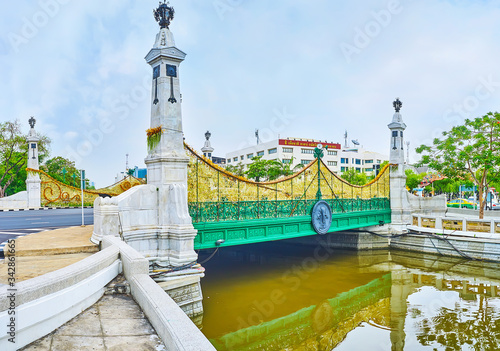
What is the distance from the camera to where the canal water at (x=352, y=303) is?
1066 centimetres

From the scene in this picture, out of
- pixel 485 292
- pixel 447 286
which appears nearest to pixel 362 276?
pixel 447 286

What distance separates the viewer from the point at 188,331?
3.96m

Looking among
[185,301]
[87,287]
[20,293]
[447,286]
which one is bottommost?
[447,286]

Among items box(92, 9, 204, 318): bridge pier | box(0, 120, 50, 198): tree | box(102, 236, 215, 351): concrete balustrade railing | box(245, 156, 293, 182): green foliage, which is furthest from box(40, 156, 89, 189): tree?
box(102, 236, 215, 351): concrete balustrade railing

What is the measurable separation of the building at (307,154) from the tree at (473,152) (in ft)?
123

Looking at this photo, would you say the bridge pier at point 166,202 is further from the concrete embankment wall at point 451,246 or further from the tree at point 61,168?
the tree at point 61,168

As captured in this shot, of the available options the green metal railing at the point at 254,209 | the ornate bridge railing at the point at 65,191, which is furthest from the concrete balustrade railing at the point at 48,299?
the ornate bridge railing at the point at 65,191

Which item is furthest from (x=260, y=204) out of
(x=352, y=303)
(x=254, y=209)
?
(x=352, y=303)

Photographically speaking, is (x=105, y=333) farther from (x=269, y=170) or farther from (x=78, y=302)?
(x=269, y=170)

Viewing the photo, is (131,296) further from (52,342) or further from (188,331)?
(188,331)

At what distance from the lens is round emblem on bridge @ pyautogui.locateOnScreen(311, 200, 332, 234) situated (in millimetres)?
17328

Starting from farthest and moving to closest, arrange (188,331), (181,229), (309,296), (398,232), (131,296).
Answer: (398,232) < (309,296) < (181,229) < (131,296) < (188,331)

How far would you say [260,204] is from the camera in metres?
14.8

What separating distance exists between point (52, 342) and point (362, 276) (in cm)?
1579
